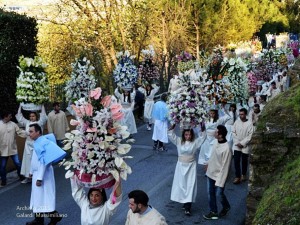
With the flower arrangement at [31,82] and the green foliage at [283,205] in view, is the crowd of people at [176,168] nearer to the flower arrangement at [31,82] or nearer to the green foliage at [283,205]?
the flower arrangement at [31,82]

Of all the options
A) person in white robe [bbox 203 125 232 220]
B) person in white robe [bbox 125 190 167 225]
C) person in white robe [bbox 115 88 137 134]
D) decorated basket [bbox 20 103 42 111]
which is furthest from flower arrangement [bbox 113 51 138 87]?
person in white robe [bbox 125 190 167 225]

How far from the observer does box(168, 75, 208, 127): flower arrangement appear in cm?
946

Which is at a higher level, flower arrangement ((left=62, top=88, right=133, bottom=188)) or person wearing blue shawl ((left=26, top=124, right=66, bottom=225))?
flower arrangement ((left=62, top=88, right=133, bottom=188))

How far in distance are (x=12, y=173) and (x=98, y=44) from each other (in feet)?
33.1

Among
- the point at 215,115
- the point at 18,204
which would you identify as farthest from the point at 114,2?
the point at 18,204

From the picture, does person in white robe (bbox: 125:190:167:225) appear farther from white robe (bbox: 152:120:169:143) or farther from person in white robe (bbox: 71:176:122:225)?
white robe (bbox: 152:120:169:143)

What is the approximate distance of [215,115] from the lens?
37.1ft

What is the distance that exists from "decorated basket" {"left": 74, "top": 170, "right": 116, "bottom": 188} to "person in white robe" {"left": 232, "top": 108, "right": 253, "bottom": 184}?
17.3 feet

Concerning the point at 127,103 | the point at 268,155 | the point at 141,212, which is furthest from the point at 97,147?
the point at 127,103

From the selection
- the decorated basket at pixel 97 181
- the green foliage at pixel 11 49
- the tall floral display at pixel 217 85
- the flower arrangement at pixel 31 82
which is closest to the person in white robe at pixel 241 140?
the tall floral display at pixel 217 85

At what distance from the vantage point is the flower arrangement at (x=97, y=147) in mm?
5867

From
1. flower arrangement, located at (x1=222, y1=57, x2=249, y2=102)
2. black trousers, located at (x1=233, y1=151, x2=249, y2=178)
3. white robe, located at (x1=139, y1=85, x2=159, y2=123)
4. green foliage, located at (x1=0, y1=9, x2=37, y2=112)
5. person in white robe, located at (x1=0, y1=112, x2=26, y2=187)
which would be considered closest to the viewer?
person in white robe, located at (x1=0, y1=112, x2=26, y2=187)

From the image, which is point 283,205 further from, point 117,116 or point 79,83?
point 79,83

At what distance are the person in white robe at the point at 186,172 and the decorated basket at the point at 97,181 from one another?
10.4ft
